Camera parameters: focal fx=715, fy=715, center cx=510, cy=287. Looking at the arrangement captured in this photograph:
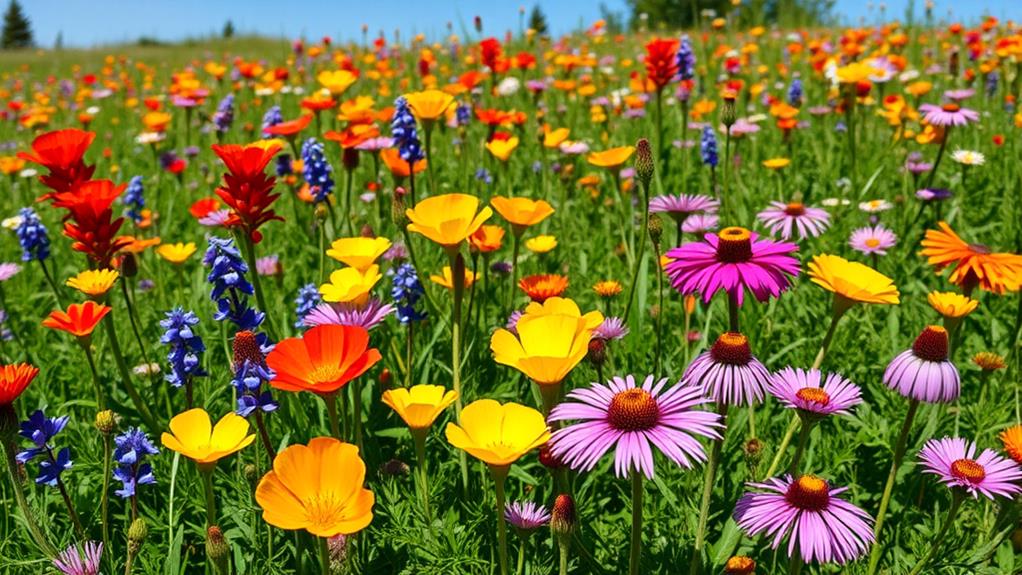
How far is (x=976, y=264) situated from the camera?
149cm

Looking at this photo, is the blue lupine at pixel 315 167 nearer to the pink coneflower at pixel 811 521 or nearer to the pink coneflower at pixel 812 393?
the pink coneflower at pixel 812 393

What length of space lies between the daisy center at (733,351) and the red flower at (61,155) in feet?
4.72

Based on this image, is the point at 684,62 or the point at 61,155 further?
the point at 684,62

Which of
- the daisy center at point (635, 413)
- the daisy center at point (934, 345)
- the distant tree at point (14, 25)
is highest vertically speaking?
the distant tree at point (14, 25)

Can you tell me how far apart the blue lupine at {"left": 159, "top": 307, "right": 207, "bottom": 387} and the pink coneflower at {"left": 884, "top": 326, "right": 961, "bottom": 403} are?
1323mm

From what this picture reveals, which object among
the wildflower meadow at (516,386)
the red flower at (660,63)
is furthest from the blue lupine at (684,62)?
the red flower at (660,63)

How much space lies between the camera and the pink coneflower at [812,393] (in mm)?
1180

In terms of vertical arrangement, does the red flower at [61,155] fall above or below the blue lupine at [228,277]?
above

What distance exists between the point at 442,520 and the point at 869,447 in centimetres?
114

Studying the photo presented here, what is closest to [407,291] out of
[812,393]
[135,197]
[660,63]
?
[812,393]

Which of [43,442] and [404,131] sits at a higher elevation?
[404,131]

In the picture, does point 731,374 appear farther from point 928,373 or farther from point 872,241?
point 872,241

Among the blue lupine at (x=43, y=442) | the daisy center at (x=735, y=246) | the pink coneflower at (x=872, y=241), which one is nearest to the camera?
the daisy center at (x=735, y=246)

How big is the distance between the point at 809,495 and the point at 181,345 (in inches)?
47.2
